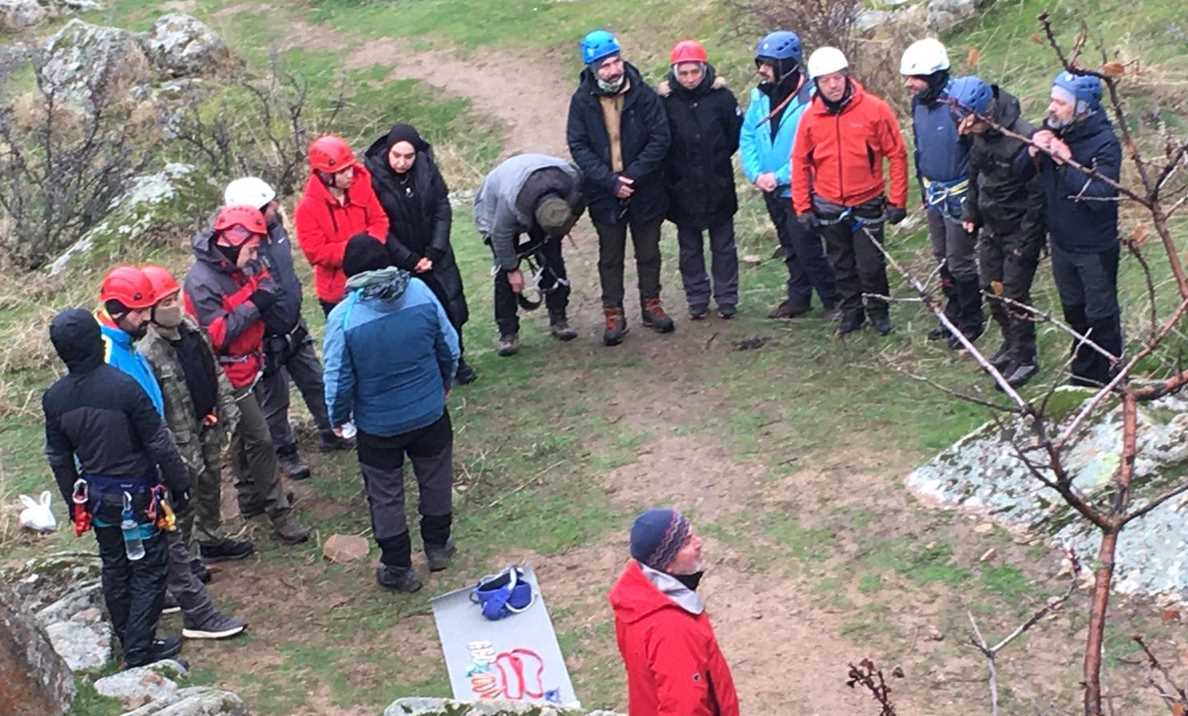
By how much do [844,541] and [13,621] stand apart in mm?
3378

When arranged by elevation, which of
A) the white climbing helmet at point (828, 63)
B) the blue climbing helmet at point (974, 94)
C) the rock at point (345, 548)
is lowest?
the rock at point (345, 548)

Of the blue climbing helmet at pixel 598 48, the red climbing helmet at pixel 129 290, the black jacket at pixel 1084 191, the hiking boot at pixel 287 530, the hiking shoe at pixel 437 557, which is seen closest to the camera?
the red climbing helmet at pixel 129 290

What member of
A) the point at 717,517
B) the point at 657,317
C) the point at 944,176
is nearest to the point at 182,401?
the point at 717,517

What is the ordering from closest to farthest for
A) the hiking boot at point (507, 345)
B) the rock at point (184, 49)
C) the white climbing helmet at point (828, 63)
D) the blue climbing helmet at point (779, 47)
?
the white climbing helmet at point (828, 63) → the blue climbing helmet at point (779, 47) → the hiking boot at point (507, 345) → the rock at point (184, 49)

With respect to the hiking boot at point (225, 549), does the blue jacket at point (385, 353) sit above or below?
above

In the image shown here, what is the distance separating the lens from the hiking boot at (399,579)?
6.43 metres

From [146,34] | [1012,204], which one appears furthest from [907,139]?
[146,34]

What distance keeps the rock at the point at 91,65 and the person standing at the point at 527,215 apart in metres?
9.53

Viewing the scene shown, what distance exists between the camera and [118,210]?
1243 cm

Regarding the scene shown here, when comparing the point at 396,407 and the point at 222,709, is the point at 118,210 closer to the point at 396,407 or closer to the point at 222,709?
the point at 396,407

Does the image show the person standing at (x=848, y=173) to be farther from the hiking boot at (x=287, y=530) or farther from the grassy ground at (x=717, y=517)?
the hiking boot at (x=287, y=530)

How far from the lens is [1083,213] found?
6.34 m

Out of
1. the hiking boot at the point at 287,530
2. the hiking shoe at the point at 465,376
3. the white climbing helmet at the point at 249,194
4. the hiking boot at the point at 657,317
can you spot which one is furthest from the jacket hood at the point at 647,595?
the hiking boot at the point at 657,317

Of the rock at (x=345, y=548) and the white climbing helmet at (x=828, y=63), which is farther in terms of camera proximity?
the white climbing helmet at (x=828, y=63)
